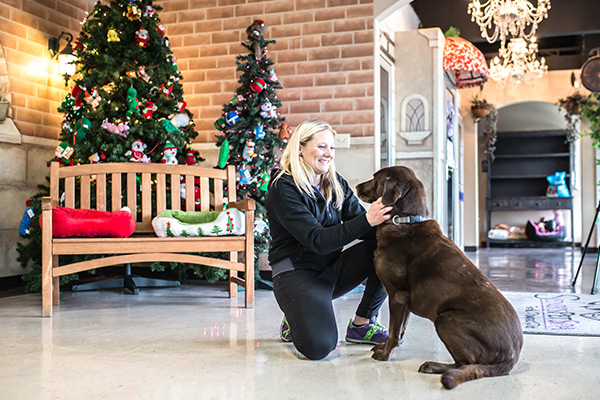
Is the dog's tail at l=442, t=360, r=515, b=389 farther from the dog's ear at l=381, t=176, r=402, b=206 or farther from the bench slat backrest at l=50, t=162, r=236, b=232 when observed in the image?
the bench slat backrest at l=50, t=162, r=236, b=232

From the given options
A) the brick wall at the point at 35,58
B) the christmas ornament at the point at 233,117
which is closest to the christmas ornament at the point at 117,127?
the christmas ornament at the point at 233,117

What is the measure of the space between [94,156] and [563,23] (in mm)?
6476

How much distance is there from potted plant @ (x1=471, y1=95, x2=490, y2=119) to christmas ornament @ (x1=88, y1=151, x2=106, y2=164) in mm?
7492

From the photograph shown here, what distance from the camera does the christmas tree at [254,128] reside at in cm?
479

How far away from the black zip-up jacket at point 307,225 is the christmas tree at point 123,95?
7.62 feet

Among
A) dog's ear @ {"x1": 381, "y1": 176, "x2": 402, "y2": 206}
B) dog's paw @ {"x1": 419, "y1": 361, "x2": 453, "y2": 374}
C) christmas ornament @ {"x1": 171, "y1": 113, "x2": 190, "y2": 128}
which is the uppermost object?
christmas ornament @ {"x1": 171, "y1": 113, "x2": 190, "y2": 128}

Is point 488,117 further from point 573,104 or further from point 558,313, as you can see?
point 558,313

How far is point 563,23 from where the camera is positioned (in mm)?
7992

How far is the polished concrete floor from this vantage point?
195cm

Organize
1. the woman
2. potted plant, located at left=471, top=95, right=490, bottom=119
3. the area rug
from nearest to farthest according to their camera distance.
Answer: the woman < the area rug < potted plant, located at left=471, top=95, right=490, bottom=119

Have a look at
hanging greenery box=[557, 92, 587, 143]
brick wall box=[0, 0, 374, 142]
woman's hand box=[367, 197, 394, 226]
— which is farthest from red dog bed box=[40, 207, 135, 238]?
hanging greenery box=[557, 92, 587, 143]

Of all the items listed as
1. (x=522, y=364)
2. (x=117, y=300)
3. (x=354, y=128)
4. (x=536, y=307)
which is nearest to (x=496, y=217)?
(x=354, y=128)

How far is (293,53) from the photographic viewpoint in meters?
5.60

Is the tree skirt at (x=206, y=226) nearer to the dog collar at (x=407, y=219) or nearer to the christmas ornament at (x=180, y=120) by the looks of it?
the christmas ornament at (x=180, y=120)
